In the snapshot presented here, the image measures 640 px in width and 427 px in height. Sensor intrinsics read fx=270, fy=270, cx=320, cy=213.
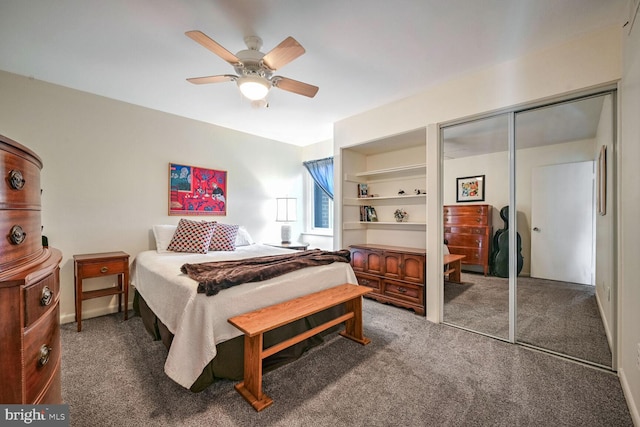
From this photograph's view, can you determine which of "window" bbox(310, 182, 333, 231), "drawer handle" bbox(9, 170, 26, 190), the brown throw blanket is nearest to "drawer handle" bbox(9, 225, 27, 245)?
"drawer handle" bbox(9, 170, 26, 190)

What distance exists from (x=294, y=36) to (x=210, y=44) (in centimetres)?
66

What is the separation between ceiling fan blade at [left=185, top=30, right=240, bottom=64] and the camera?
1.65 m

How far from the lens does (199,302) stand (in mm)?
1710

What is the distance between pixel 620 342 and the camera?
1.92m

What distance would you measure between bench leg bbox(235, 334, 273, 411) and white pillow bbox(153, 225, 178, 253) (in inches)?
78.5

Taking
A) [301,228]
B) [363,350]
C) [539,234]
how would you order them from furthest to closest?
[301,228] < [539,234] < [363,350]

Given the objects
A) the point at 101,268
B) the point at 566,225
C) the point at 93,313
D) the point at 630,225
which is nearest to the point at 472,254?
the point at 566,225

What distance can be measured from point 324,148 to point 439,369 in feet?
12.3

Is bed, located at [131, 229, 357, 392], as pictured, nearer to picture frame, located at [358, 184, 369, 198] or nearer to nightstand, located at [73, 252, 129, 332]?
nightstand, located at [73, 252, 129, 332]

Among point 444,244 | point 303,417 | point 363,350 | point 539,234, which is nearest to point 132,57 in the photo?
Result: point 303,417

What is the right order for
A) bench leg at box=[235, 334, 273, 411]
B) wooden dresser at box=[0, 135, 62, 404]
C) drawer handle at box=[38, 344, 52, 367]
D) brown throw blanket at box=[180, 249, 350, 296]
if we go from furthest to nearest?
1. brown throw blanket at box=[180, 249, 350, 296]
2. bench leg at box=[235, 334, 273, 411]
3. drawer handle at box=[38, 344, 52, 367]
4. wooden dresser at box=[0, 135, 62, 404]

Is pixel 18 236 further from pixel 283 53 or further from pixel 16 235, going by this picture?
pixel 283 53

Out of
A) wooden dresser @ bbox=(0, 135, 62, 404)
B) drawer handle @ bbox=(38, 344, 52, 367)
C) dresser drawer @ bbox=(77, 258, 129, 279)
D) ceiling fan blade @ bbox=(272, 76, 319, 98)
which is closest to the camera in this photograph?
wooden dresser @ bbox=(0, 135, 62, 404)

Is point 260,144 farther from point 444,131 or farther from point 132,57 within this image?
point 444,131
